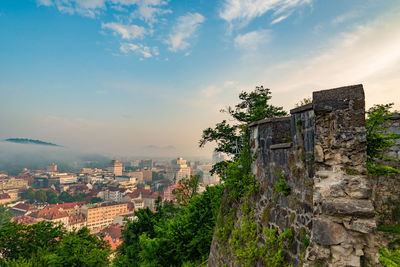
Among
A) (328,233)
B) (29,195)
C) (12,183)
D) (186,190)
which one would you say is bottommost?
(29,195)

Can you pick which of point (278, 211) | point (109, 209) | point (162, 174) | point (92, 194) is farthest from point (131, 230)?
point (162, 174)

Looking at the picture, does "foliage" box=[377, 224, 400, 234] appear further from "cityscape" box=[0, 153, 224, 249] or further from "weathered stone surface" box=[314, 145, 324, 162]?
"cityscape" box=[0, 153, 224, 249]

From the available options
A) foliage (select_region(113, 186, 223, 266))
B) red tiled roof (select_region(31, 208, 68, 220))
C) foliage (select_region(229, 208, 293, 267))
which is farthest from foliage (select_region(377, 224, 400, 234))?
red tiled roof (select_region(31, 208, 68, 220))

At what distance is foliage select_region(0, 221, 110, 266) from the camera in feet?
36.6

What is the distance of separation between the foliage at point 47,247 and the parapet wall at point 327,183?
38.2 ft

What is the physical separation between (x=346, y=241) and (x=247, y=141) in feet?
10.9

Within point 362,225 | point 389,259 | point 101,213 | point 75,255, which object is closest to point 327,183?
point 362,225

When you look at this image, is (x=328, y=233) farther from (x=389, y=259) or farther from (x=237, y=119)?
(x=237, y=119)

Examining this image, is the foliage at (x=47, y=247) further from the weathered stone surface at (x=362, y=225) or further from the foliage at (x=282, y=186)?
the weathered stone surface at (x=362, y=225)

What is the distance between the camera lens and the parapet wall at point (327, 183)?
2.34 meters

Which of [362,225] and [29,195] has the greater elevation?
[362,225]

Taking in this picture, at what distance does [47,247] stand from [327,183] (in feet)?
61.6

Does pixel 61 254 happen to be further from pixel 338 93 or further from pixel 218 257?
pixel 338 93

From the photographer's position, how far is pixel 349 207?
238cm
